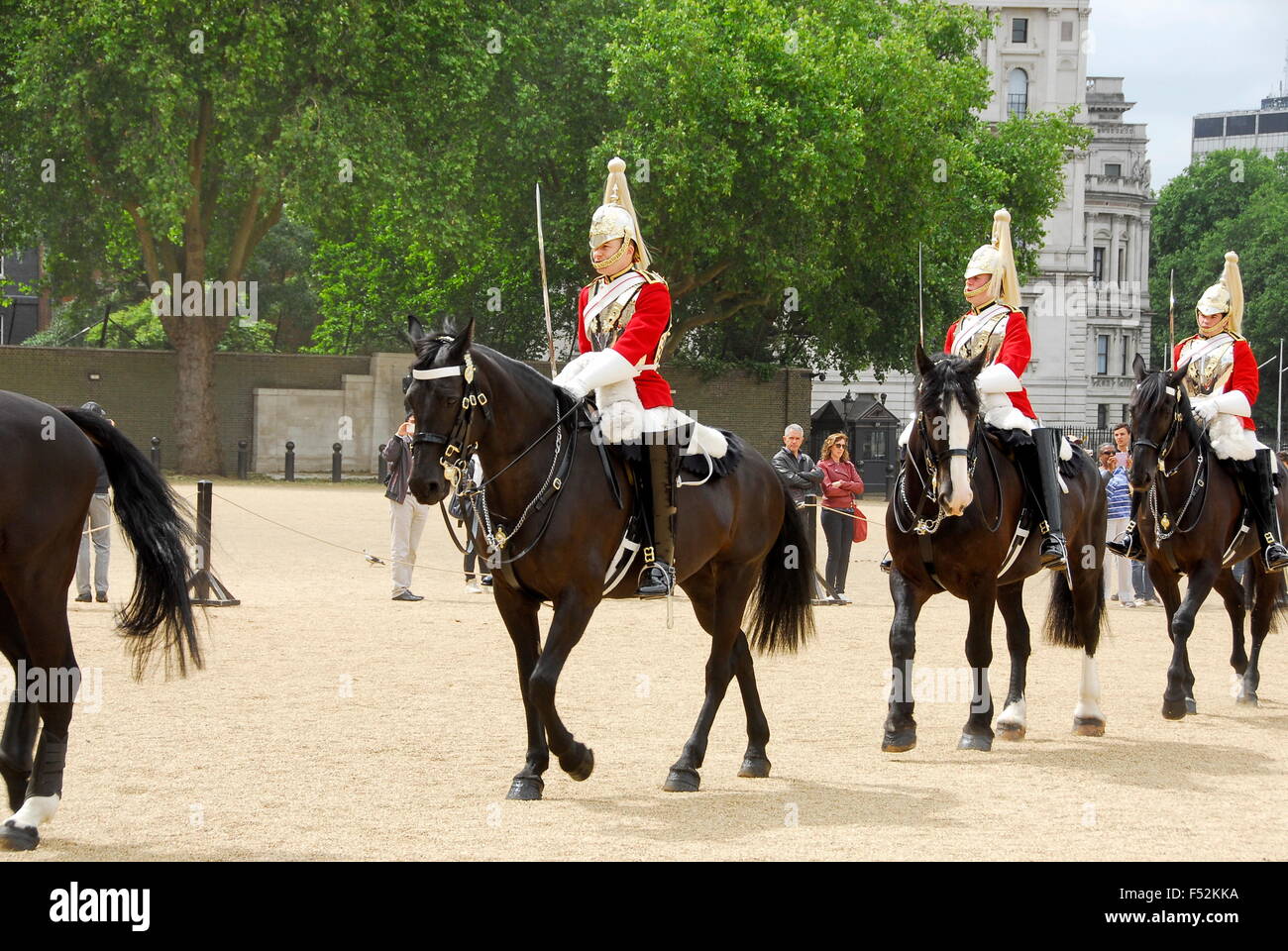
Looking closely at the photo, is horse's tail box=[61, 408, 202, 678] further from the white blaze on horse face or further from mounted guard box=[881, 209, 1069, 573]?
mounted guard box=[881, 209, 1069, 573]

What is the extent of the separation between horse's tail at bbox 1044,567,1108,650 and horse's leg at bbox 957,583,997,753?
1.18m

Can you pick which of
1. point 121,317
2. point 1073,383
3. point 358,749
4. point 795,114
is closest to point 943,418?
point 358,749

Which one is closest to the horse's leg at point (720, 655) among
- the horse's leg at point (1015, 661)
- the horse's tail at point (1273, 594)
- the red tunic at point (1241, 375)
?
the horse's leg at point (1015, 661)

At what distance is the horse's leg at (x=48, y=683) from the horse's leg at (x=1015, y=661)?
18.1 feet

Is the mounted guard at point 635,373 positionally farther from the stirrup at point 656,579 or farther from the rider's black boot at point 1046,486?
the rider's black boot at point 1046,486

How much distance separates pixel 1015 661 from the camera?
9.83 meters

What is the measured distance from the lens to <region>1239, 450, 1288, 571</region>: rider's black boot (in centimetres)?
1133

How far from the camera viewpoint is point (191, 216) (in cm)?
3528

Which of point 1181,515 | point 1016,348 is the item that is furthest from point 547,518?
point 1181,515

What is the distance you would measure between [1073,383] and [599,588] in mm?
71341

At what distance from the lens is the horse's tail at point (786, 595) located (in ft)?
29.1

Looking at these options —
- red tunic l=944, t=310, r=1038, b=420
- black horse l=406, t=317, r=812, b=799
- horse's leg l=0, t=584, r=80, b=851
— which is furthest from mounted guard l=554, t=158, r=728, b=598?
horse's leg l=0, t=584, r=80, b=851

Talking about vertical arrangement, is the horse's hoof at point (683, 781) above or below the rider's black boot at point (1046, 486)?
below
